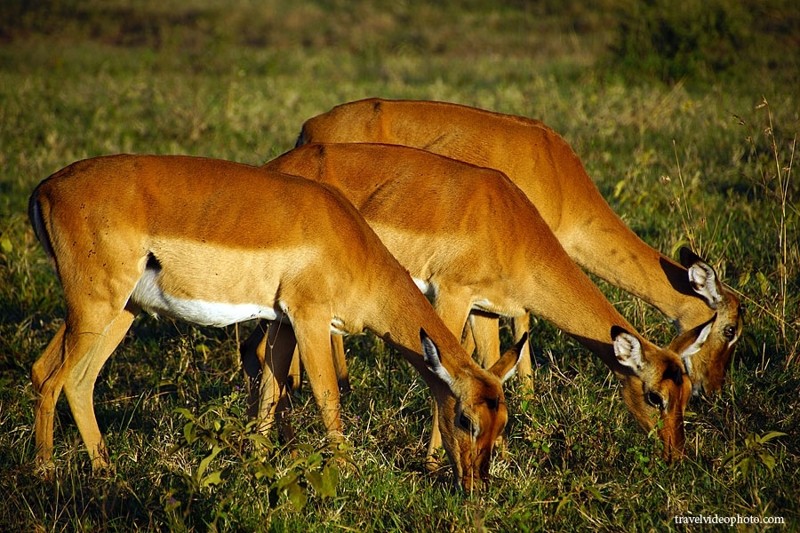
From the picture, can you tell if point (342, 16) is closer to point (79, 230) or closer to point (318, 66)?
point (318, 66)

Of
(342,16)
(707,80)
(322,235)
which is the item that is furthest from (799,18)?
(322,235)

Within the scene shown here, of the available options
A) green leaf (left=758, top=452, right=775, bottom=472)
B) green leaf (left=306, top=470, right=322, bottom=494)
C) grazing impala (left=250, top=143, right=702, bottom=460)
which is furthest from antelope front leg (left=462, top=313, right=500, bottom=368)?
green leaf (left=306, top=470, right=322, bottom=494)

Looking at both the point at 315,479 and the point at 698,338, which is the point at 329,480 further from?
the point at 698,338

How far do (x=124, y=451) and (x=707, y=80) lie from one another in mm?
10525

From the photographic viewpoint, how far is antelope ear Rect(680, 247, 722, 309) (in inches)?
229

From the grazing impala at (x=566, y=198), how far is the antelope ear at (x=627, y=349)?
13.6 inches

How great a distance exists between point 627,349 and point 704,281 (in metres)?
1.11

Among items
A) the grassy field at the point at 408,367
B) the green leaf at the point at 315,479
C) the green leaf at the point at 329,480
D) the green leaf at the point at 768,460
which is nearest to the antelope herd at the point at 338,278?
the grassy field at the point at 408,367

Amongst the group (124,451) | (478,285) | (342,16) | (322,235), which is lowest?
(342,16)

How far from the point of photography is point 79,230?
5.04 metres

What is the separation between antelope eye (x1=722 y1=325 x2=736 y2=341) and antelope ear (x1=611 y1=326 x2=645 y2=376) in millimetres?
1030

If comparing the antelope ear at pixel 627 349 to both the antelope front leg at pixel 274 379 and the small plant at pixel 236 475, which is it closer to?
the small plant at pixel 236 475

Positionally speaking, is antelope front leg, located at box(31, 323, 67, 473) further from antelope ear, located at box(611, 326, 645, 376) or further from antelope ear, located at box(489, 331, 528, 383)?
antelope ear, located at box(611, 326, 645, 376)

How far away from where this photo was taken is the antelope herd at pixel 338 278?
5.04 m
